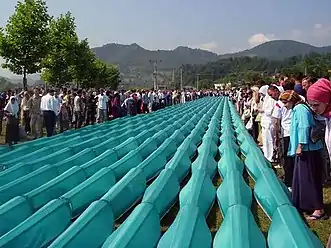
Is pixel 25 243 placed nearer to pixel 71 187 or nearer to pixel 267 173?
pixel 71 187

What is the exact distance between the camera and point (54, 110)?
1300cm

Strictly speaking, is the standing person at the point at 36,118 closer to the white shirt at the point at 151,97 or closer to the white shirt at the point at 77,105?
the white shirt at the point at 77,105

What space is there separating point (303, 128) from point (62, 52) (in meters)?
26.9

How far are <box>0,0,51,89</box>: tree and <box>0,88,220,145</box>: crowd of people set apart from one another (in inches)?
92.1

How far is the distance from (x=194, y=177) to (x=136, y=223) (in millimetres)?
1491

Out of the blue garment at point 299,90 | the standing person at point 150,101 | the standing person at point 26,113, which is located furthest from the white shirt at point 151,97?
the blue garment at point 299,90

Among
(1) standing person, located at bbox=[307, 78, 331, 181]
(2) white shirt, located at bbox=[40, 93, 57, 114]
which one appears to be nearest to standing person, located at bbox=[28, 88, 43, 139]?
(2) white shirt, located at bbox=[40, 93, 57, 114]

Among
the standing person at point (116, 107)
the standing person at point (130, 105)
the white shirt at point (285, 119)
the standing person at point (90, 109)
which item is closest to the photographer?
the white shirt at point (285, 119)

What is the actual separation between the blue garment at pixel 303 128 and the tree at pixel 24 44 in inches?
659

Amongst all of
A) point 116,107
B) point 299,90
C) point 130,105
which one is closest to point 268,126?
point 299,90

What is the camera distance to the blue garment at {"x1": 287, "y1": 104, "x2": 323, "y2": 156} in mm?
5004

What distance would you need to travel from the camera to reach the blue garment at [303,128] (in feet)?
16.4

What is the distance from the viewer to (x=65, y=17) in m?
31.0

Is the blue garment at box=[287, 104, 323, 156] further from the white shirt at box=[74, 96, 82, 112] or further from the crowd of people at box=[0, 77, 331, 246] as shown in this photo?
the white shirt at box=[74, 96, 82, 112]
